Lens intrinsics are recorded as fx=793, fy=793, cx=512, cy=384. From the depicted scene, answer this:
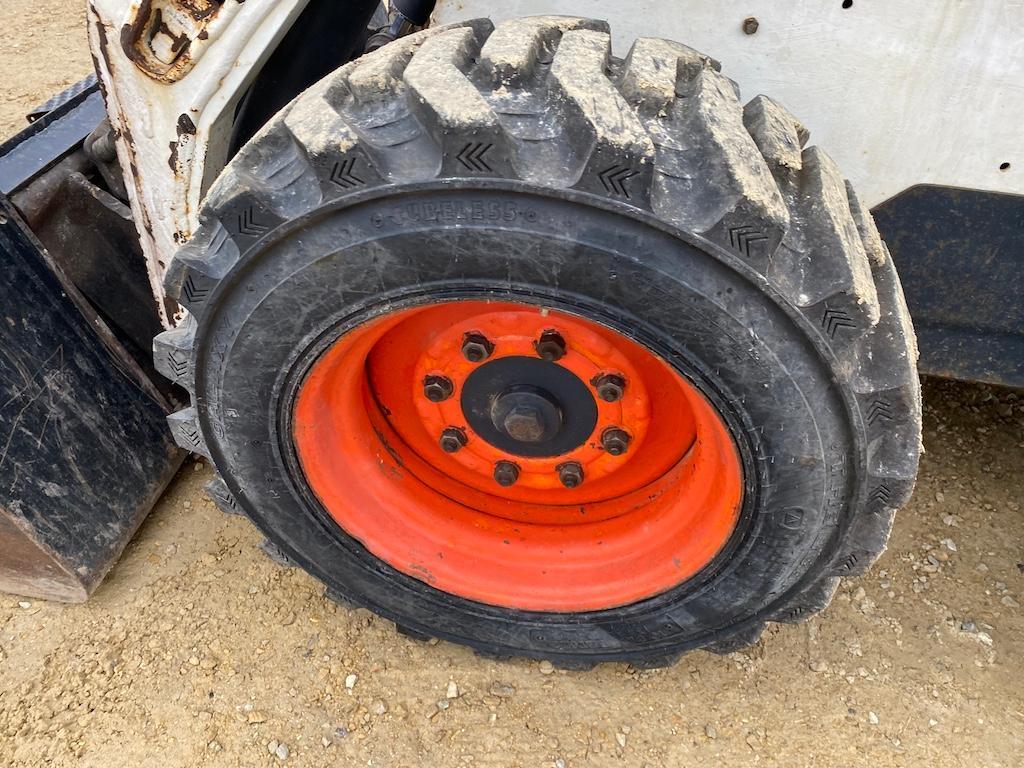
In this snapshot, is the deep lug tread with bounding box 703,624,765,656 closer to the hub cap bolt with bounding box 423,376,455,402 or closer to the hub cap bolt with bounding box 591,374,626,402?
the hub cap bolt with bounding box 591,374,626,402

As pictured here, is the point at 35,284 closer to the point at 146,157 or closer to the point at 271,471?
the point at 146,157

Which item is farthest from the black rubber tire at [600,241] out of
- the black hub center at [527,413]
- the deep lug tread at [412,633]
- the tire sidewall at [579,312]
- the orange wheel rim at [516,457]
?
the deep lug tread at [412,633]

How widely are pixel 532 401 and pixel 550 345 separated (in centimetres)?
14

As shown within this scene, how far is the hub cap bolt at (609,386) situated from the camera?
1515 mm

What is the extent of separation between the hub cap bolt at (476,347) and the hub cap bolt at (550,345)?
0.10m

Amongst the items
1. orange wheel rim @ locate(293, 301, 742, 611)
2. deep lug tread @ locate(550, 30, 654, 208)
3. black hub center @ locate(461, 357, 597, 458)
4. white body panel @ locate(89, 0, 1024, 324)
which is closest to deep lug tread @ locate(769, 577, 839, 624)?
orange wheel rim @ locate(293, 301, 742, 611)

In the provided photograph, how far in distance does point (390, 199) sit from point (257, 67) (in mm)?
457

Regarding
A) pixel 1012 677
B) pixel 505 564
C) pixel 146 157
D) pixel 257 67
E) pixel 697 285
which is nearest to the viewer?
pixel 697 285

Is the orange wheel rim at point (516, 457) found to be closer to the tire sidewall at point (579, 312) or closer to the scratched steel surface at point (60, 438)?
the tire sidewall at point (579, 312)

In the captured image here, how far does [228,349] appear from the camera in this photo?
1393 millimetres

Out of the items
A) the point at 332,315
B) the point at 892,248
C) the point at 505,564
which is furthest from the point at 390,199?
the point at 892,248

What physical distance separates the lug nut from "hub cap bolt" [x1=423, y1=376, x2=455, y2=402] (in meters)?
0.10

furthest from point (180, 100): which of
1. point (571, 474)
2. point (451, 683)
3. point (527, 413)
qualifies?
point (451, 683)

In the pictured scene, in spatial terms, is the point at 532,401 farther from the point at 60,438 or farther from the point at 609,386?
the point at 60,438
